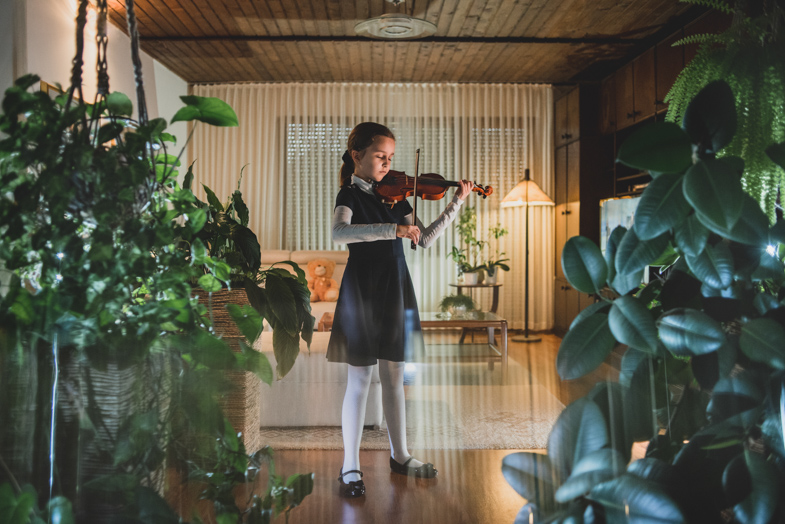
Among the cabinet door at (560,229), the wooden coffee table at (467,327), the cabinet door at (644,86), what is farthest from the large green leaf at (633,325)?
the cabinet door at (560,229)

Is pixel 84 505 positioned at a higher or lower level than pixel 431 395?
higher

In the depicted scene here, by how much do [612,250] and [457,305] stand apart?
3.25 meters

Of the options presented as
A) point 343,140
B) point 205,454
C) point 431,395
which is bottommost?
point 431,395

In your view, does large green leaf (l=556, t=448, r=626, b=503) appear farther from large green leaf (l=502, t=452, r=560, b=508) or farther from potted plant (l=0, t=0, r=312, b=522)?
potted plant (l=0, t=0, r=312, b=522)

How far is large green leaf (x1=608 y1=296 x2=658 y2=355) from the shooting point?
0.57 meters

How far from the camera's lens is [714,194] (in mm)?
540

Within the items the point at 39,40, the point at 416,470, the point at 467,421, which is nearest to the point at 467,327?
the point at 467,421

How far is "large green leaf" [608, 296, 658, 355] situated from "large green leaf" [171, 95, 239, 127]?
47 centimetres

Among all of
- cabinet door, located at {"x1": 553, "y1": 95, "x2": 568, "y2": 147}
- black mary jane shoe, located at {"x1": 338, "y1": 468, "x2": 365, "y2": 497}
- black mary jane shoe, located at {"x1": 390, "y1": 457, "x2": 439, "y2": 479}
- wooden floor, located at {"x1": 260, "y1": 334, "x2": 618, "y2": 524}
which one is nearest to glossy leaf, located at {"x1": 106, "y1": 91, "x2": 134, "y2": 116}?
wooden floor, located at {"x1": 260, "y1": 334, "x2": 618, "y2": 524}

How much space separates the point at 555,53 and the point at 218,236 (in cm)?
388

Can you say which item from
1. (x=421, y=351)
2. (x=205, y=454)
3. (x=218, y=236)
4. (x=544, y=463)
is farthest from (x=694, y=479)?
(x=421, y=351)

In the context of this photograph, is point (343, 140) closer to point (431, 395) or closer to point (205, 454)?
point (431, 395)

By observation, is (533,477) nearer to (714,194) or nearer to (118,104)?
(714,194)

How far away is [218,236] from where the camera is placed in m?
1.38
